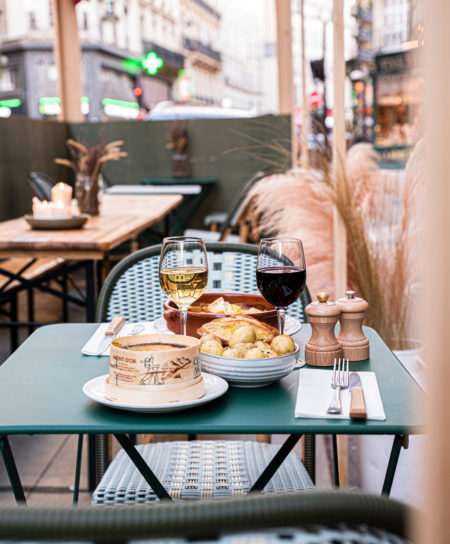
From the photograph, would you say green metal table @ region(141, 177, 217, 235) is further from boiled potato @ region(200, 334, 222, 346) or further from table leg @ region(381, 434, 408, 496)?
table leg @ region(381, 434, 408, 496)

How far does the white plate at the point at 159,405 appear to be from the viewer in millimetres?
952

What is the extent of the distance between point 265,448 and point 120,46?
31748 mm

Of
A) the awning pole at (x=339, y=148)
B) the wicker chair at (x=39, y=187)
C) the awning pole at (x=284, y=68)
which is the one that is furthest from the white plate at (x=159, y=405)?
the awning pole at (x=284, y=68)

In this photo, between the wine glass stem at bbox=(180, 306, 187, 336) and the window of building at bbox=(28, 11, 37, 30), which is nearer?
the wine glass stem at bbox=(180, 306, 187, 336)

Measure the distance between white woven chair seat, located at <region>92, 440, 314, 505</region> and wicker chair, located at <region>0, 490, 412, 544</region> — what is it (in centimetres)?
91

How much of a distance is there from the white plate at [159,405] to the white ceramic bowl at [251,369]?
2 cm

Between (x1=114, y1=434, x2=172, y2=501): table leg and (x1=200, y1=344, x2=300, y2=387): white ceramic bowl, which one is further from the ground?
(x1=200, y1=344, x2=300, y2=387): white ceramic bowl

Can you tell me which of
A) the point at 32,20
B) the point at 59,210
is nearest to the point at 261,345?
the point at 59,210

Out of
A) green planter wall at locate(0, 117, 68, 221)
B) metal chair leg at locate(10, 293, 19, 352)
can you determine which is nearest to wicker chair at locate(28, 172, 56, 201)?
metal chair leg at locate(10, 293, 19, 352)

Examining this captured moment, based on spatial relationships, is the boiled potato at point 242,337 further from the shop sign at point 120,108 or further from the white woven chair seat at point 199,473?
the shop sign at point 120,108

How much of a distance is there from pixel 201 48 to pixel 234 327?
46945 millimetres

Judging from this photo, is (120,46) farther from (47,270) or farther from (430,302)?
(430,302)

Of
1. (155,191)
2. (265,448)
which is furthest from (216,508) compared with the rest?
(155,191)

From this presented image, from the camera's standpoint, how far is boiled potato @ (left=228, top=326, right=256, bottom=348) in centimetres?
110
